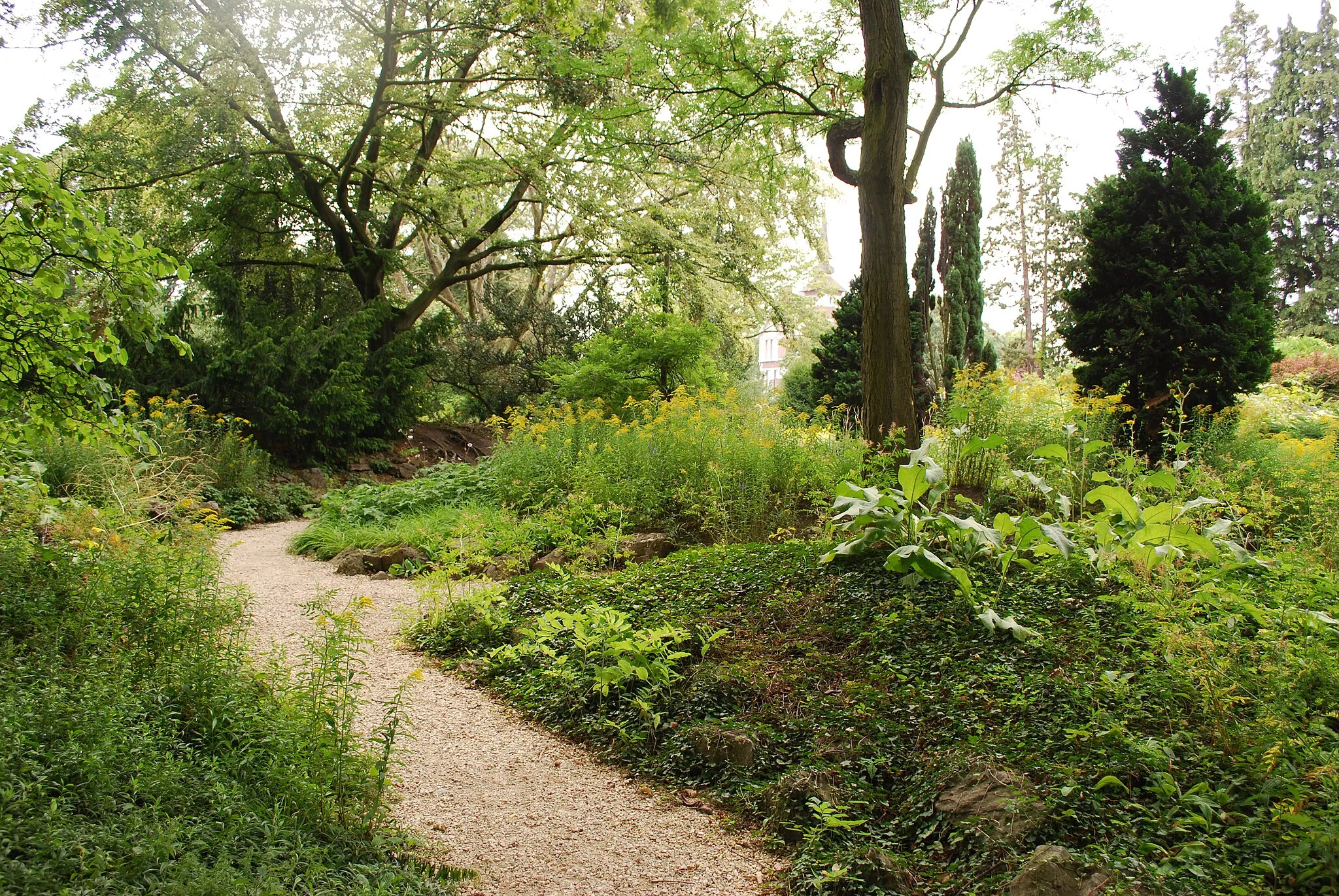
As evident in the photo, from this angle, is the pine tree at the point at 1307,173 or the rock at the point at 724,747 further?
the pine tree at the point at 1307,173

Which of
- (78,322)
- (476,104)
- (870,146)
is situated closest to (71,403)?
(78,322)

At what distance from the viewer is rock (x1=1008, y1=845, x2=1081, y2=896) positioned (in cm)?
202

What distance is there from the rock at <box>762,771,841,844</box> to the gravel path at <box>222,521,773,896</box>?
5.1 inches

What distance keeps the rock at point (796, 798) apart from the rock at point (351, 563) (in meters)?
4.87

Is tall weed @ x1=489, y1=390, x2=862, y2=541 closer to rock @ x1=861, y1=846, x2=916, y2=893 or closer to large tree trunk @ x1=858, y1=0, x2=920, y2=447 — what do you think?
large tree trunk @ x1=858, y1=0, x2=920, y2=447

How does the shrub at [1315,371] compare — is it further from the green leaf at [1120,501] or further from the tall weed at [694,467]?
the green leaf at [1120,501]

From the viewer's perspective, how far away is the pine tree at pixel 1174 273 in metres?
7.45

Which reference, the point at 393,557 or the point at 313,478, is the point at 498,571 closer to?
the point at 393,557

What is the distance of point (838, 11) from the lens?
7.70 metres

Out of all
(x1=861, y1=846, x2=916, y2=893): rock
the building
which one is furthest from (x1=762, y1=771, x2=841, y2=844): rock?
the building

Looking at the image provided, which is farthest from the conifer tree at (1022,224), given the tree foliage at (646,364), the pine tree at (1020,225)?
the tree foliage at (646,364)

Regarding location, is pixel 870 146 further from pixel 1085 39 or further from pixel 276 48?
pixel 276 48

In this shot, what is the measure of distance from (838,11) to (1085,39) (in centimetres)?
236

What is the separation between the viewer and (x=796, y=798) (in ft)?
8.84
